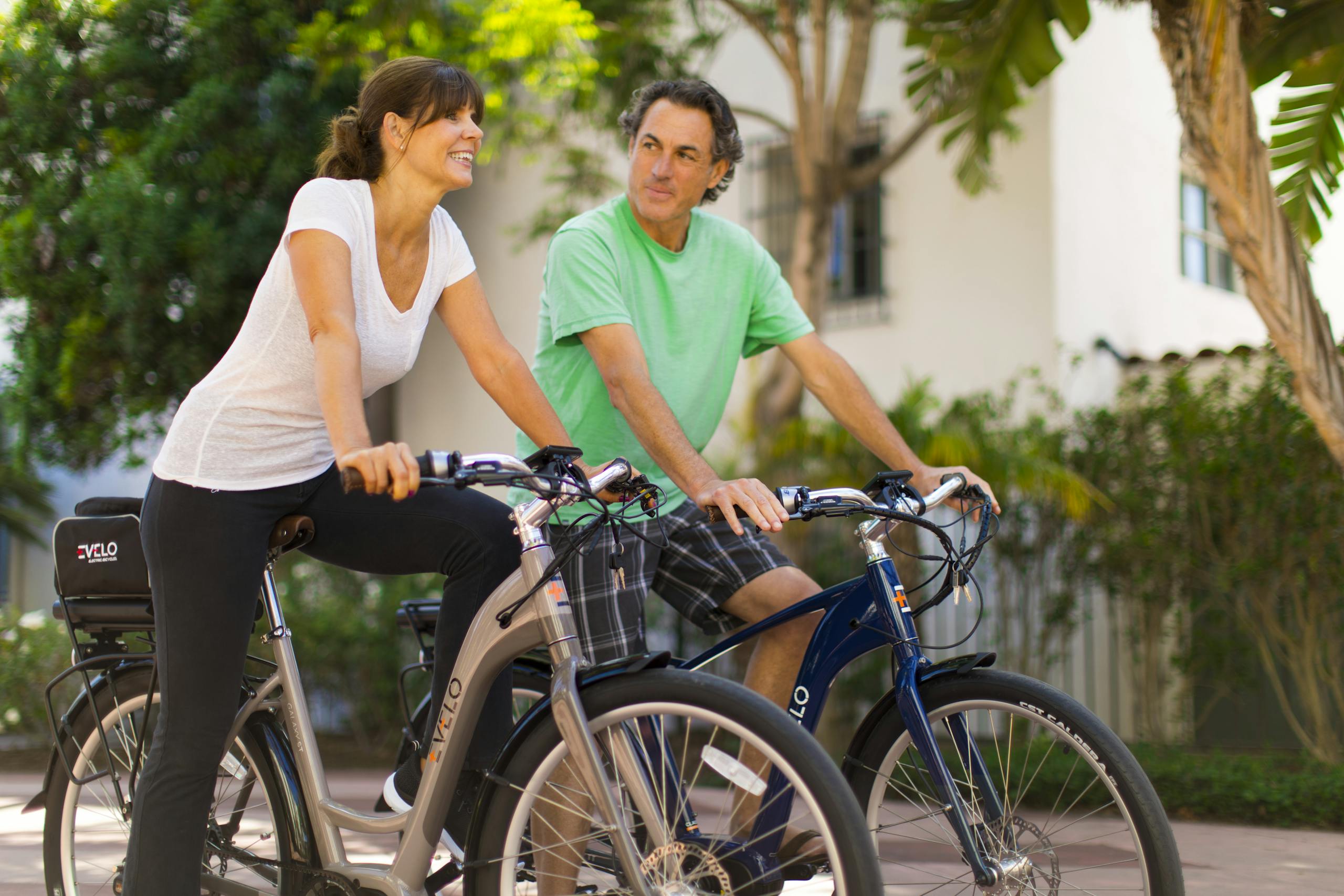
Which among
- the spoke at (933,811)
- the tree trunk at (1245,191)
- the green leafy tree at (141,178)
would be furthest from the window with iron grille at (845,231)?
the spoke at (933,811)

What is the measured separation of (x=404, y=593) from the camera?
27.7 ft

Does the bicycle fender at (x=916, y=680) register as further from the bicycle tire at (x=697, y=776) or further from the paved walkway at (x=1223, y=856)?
the paved walkway at (x=1223, y=856)

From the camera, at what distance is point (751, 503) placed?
8.05 feet

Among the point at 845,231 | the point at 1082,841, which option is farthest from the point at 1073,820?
the point at 845,231

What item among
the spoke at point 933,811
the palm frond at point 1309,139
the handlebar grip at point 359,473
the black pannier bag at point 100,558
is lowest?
the spoke at point 933,811

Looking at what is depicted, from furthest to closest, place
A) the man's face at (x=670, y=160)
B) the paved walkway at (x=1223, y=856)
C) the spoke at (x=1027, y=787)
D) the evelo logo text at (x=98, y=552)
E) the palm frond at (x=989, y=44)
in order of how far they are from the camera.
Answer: the palm frond at (x=989, y=44) → the paved walkway at (x=1223, y=856) → the man's face at (x=670, y=160) → the evelo logo text at (x=98, y=552) → the spoke at (x=1027, y=787)

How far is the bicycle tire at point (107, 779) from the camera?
112 inches

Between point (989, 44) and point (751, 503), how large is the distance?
4.66m

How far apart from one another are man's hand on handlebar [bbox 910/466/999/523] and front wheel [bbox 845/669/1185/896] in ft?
1.59

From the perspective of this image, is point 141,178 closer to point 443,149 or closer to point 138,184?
point 138,184

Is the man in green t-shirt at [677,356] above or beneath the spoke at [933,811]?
above

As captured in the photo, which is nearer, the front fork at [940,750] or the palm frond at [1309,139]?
the front fork at [940,750]

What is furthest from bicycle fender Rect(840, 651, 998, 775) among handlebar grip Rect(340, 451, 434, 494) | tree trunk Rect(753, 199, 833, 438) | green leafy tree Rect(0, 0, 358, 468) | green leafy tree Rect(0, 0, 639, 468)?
green leafy tree Rect(0, 0, 358, 468)

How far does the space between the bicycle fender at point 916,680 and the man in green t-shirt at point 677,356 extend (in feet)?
0.73
